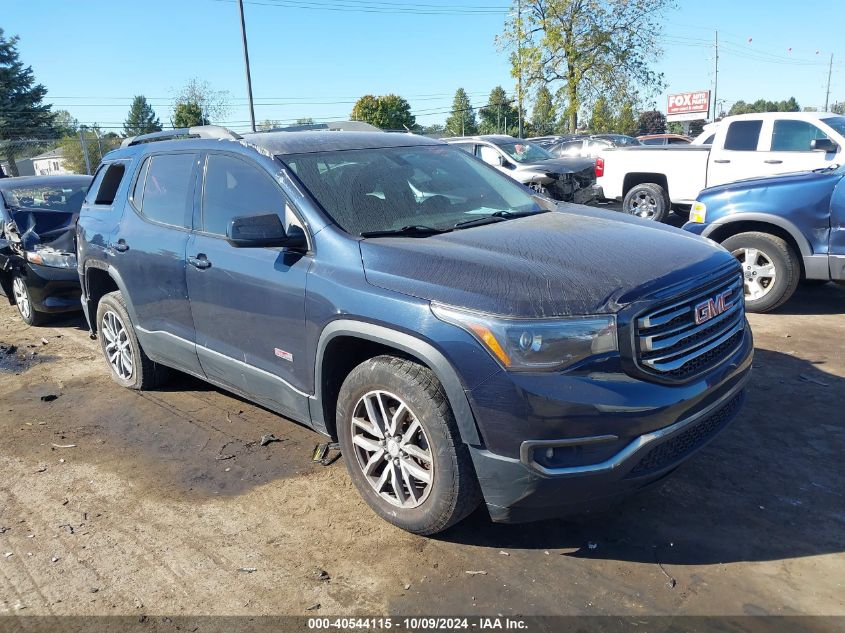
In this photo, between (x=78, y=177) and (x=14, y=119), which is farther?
(x=14, y=119)

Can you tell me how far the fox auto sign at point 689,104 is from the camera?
6169 centimetres

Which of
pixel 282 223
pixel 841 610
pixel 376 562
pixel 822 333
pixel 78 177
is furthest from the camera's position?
pixel 78 177

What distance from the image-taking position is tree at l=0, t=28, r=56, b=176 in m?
41.3

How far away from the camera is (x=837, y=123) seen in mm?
9594

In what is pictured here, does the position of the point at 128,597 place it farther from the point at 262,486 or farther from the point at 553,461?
the point at 553,461

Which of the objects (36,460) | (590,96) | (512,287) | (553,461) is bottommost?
(36,460)

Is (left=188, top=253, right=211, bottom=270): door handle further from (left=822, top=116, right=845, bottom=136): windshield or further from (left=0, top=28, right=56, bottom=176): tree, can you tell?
(left=0, top=28, right=56, bottom=176): tree

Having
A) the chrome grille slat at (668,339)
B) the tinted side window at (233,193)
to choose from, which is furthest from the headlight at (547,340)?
the tinted side window at (233,193)

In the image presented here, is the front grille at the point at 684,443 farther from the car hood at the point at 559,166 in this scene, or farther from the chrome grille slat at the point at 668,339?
the car hood at the point at 559,166

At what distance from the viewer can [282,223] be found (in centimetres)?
362

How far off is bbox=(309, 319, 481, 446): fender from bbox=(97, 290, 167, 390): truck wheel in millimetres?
2644

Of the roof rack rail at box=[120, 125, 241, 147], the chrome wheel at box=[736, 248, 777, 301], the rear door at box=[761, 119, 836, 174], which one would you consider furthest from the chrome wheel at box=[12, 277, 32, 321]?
the rear door at box=[761, 119, 836, 174]

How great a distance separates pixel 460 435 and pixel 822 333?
475 cm

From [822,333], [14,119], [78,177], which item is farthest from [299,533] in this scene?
[14,119]
